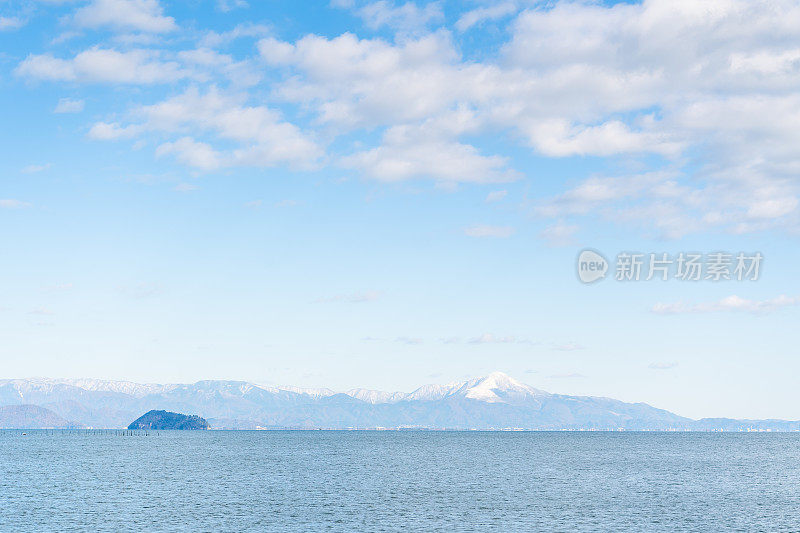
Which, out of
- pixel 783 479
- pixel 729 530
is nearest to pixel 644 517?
pixel 729 530

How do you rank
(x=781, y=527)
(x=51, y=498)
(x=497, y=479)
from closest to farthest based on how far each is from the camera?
(x=781, y=527), (x=51, y=498), (x=497, y=479)

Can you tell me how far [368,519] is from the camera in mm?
90375

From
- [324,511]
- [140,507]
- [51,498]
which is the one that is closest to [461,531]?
[324,511]

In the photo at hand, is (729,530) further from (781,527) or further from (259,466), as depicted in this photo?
(259,466)

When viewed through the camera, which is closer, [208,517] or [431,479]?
[208,517]

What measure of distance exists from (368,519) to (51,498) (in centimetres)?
5013

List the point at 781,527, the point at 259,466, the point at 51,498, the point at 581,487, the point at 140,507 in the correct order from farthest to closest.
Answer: the point at 259,466, the point at 581,487, the point at 51,498, the point at 140,507, the point at 781,527

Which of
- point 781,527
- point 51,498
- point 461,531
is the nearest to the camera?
point 461,531

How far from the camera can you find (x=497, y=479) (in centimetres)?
14350

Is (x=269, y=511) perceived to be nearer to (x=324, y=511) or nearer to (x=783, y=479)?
(x=324, y=511)

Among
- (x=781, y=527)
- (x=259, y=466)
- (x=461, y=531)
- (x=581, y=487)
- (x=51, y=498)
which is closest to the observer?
(x=461, y=531)

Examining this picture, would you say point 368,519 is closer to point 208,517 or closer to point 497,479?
point 208,517

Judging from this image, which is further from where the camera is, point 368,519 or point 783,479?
point 783,479

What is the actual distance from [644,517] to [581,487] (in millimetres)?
36843
